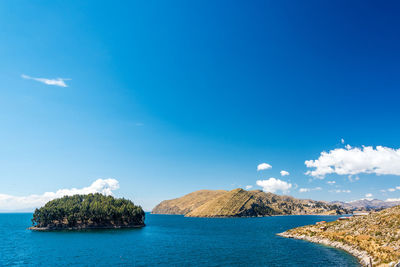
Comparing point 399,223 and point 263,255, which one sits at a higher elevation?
point 399,223

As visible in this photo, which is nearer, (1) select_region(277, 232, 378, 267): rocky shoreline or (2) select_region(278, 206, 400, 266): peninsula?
(2) select_region(278, 206, 400, 266): peninsula

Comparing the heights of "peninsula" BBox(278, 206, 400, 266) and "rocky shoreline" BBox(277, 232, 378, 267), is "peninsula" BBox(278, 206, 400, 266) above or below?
above

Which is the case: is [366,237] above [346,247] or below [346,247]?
above

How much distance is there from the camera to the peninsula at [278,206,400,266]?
6956cm

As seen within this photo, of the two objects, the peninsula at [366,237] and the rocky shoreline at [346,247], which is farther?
the rocky shoreline at [346,247]

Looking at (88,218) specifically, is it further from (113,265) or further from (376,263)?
(376,263)

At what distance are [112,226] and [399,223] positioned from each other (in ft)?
632

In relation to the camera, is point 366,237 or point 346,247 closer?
point 346,247

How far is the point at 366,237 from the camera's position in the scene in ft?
307

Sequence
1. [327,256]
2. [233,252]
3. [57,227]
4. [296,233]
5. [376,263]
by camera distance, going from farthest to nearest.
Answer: [57,227]
[296,233]
[233,252]
[327,256]
[376,263]

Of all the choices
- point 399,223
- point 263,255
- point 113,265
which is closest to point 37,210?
point 113,265

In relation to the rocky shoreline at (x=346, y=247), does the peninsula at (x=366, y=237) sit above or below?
above

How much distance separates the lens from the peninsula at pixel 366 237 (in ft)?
228

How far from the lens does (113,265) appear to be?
7750 cm
